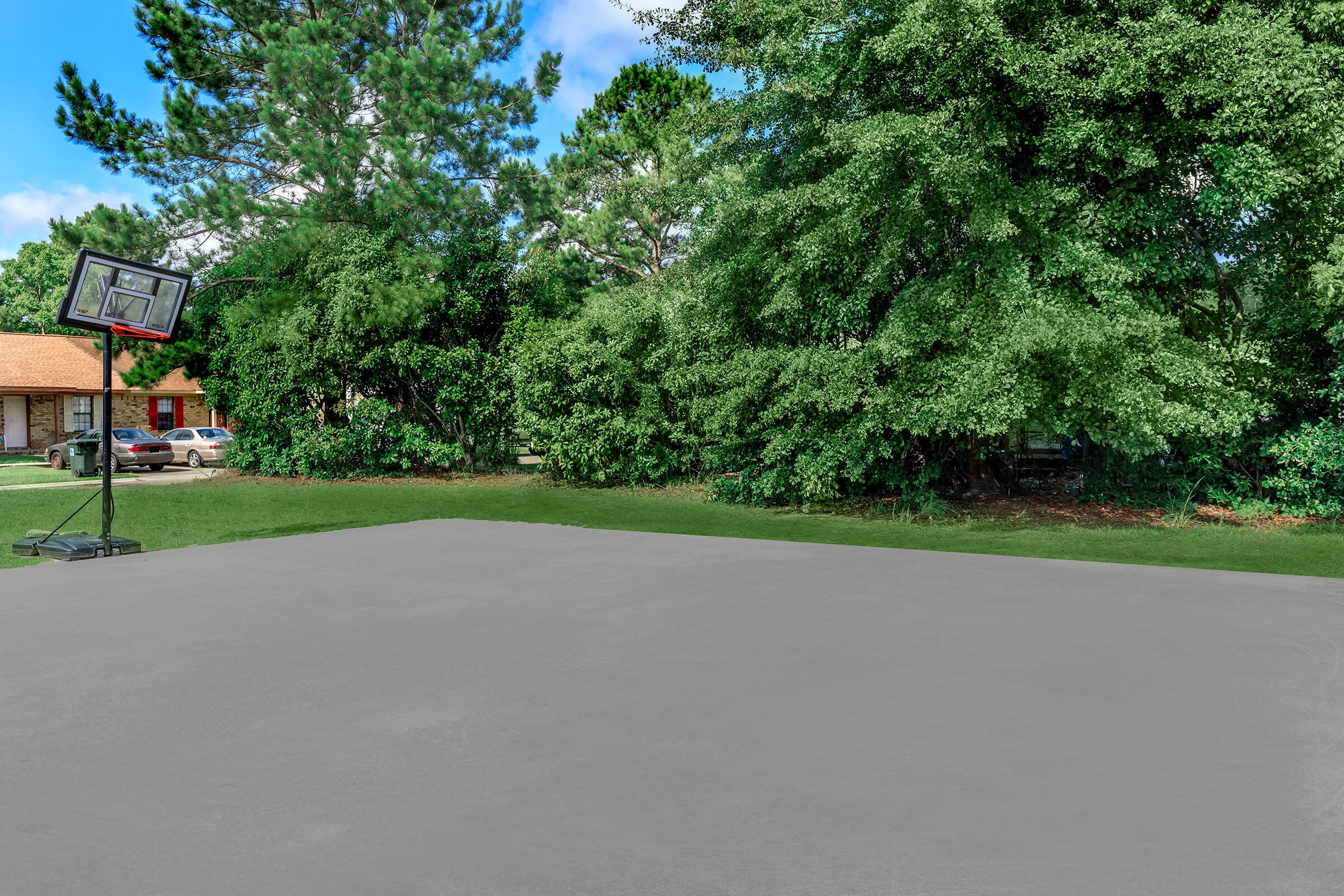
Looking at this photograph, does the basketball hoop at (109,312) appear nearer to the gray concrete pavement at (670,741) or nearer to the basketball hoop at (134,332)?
the basketball hoop at (134,332)

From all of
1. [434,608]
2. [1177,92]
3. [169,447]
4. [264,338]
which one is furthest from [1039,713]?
[169,447]

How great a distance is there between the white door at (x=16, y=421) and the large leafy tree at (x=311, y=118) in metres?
17.7

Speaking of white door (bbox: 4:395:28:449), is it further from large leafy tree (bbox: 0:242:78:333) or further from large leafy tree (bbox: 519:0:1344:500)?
large leafy tree (bbox: 519:0:1344:500)

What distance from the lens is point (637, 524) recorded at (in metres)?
13.8

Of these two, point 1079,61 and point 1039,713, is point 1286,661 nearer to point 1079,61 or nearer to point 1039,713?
point 1039,713

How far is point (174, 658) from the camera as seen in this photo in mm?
5715

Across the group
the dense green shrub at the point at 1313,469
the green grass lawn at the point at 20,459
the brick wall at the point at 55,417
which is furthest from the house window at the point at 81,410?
the dense green shrub at the point at 1313,469

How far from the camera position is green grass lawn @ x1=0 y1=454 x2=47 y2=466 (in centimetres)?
3029

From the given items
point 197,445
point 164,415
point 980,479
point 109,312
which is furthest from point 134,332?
point 164,415

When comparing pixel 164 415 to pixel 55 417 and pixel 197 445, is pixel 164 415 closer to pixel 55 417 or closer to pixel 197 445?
pixel 55 417

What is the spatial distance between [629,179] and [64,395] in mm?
23697

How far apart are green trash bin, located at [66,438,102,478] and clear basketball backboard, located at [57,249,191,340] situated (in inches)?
70.4

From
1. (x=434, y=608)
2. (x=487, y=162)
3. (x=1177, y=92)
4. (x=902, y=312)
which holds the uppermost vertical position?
(x=487, y=162)

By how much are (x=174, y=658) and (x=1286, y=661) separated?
7165mm
